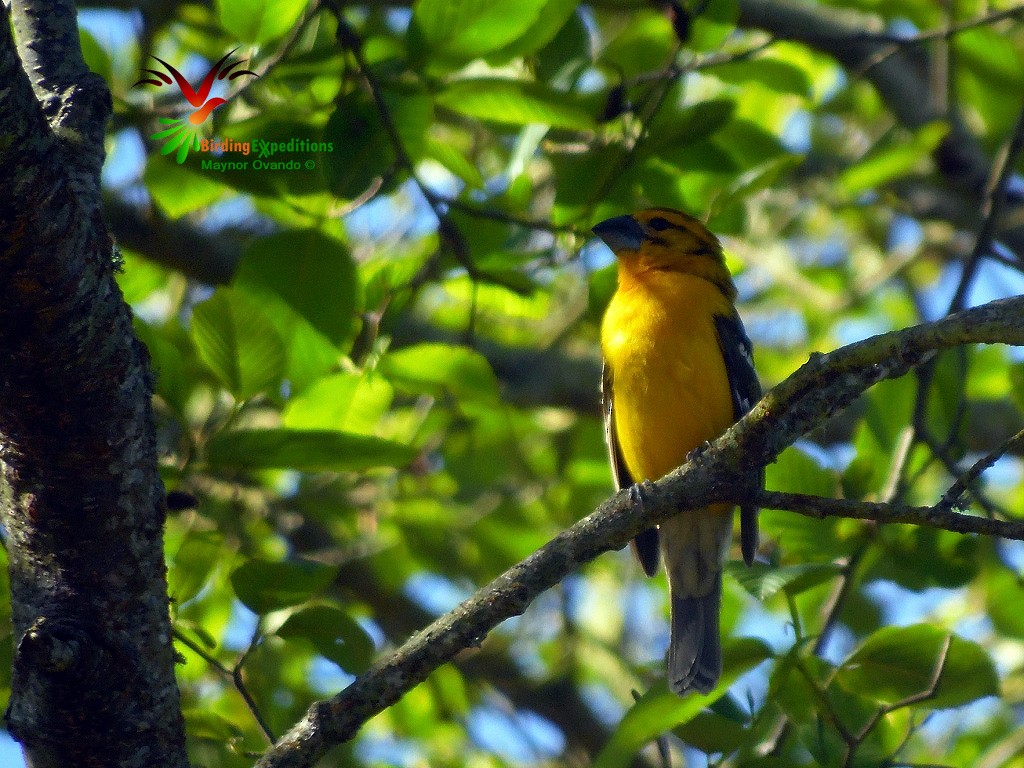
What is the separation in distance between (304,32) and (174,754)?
2546 mm

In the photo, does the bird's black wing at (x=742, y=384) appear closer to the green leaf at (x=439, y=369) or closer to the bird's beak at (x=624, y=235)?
the bird's beak at (x=624, y=235)

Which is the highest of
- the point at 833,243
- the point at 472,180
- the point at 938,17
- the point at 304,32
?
the point at 833,243

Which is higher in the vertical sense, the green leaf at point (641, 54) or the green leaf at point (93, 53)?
the green leaf at point (641, 54)

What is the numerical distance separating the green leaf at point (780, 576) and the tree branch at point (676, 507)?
1.12ft

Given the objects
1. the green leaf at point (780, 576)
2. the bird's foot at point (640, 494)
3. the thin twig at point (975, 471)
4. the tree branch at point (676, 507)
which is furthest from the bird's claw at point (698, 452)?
the thin twig at point (975, 471)

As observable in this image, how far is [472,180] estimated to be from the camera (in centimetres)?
420

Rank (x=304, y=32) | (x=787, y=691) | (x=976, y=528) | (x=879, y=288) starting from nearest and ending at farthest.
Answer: (x=976, y=528) < (x=787, y=691) < (x=304, y=32) < (x=879, y=288)

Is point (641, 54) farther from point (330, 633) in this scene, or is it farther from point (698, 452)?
point (330, 633)

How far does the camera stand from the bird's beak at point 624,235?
5648mm

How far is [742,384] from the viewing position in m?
5.56

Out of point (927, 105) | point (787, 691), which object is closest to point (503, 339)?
point (927, 105)

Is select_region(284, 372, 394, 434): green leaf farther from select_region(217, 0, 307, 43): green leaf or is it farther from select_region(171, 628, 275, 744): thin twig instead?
select_region(217, 0, 307, 43): green leaf

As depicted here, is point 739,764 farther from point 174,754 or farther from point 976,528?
point 174,754

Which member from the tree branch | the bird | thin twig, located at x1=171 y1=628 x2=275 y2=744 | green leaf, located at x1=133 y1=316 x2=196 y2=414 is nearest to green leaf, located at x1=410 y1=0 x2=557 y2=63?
green leaf, located at x1=133 y1=316 x2=196 y2=414
